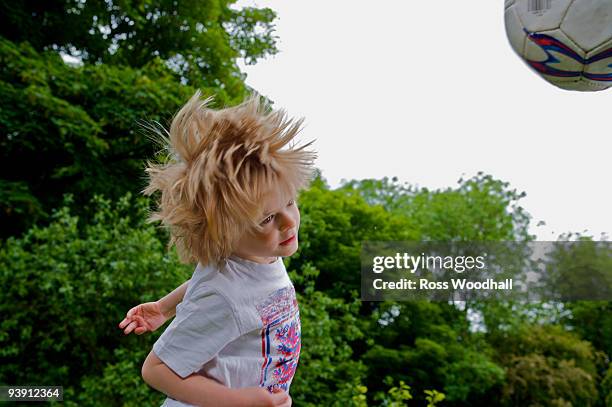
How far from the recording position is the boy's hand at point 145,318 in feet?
4.83

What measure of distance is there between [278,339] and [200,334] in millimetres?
149

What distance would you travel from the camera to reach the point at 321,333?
16.8 ft

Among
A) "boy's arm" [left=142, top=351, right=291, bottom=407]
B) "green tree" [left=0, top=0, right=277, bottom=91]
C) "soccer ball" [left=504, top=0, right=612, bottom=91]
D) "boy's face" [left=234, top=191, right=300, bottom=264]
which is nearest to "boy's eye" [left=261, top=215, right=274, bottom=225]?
"boy's face" [left=234, top=191, right=300, bottom=264]

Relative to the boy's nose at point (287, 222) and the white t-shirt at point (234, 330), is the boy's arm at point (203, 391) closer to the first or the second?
the white t-shirt at point (234, 330)

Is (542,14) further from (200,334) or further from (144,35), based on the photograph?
(144,35)

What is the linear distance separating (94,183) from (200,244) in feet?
20.2

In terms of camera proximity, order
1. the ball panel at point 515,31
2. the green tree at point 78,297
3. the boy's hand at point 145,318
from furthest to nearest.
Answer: the green tree at point 78,297 < the ball panel at point 515,31 < the boy's hand at point 145,318

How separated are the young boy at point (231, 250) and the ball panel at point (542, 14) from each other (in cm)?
178

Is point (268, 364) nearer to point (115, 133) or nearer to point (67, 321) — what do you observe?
point (67, 321)

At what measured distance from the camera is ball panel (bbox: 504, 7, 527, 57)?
2873 mm

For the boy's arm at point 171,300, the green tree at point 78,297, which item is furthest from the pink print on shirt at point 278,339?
the green tree at point 78,297

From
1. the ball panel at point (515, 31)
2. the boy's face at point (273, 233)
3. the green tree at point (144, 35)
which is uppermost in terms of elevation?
the green tree at point (144, 35)

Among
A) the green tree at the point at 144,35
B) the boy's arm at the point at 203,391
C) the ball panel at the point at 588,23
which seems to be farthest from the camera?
the green tree at the point at 144,35

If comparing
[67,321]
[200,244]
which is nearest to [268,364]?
[200,244]
